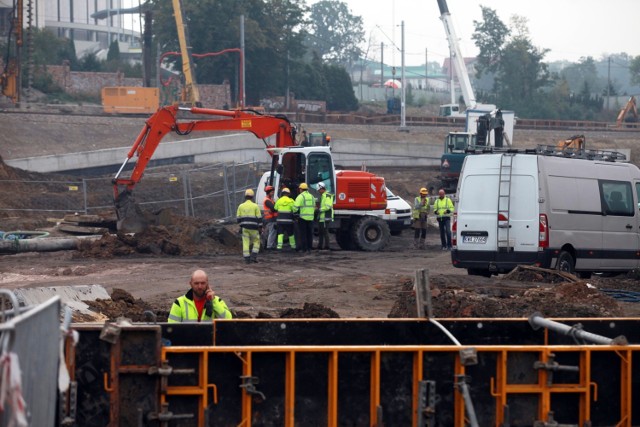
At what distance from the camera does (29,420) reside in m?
4.61

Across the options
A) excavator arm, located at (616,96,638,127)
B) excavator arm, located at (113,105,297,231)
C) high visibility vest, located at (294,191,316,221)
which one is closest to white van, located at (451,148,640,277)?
high visibility vest, located at (294,191,316,221)

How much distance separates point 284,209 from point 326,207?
1.16 meters

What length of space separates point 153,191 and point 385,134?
25959mm

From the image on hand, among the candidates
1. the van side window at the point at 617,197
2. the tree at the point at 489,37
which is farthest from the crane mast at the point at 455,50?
the van side window at the point at 617,197

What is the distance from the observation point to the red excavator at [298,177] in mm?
25797

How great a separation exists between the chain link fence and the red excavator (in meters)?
4.68

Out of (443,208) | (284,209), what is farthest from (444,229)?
(284,209)

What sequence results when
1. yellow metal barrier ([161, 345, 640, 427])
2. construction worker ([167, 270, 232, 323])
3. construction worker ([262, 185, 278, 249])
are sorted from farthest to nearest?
construction worker ([262, 185, 278, 249]) → construction worker ([167, 270, 232, 323]) → yellow metal barrier ([161, 345, 640, 427])

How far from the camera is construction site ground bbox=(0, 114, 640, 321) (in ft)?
46.2

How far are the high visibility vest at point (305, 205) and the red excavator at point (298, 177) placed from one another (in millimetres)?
1380

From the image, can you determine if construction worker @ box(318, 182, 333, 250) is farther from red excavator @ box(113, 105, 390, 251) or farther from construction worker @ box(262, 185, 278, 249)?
construction worker @ box(262, 185, 278, 249)

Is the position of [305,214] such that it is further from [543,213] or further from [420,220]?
[543,213]

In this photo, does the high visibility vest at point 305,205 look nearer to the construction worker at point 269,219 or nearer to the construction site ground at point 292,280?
the construction site ground at point 292,280

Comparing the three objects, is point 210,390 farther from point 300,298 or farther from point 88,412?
point 300,298
